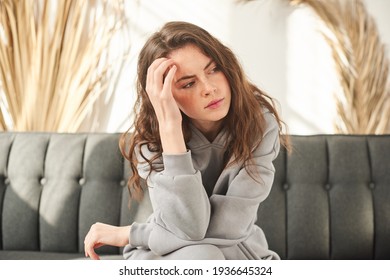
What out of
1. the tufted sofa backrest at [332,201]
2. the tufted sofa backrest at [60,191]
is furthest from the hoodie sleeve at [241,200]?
the tufted sofa backrest at [60,191]

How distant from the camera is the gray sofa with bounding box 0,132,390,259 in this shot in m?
1.69

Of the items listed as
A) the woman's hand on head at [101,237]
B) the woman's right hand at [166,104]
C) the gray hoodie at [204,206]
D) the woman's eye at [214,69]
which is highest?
the woman's eye at [214,69]

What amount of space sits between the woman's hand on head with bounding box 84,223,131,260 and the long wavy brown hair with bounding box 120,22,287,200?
0.65 ft

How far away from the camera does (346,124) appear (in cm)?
204

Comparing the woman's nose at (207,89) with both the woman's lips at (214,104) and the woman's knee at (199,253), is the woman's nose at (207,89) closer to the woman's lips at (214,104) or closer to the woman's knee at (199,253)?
the woman's lips at (214,104)

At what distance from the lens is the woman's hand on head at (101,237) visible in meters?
1.21

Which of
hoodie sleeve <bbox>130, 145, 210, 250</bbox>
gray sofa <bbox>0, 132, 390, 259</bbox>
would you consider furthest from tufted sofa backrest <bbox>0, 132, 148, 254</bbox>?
Answer: hoodie sleeve <bbox>130, 145, 210, 250</bbox>

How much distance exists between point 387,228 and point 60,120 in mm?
1437

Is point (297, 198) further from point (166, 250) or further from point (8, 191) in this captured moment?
point (8, 191)

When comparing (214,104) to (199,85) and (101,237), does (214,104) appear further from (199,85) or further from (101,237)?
(101,237)

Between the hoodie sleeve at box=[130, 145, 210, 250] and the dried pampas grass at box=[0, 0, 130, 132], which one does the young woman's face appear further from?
the dried pampas grass at box=[0, 0, 130, 132]

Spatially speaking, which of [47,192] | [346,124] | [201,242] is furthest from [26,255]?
[346,124]

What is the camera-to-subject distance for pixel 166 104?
1142 millimetres

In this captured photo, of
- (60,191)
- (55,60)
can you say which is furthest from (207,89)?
(55,60)
